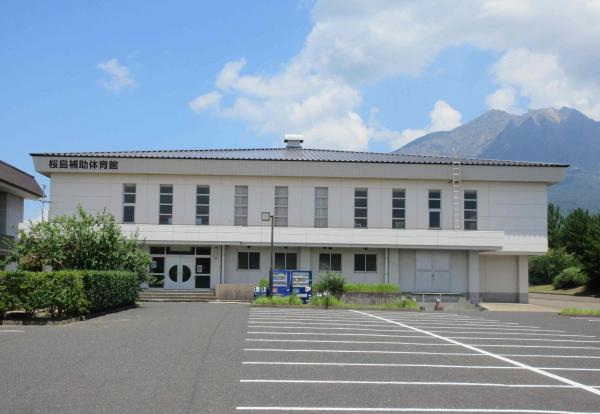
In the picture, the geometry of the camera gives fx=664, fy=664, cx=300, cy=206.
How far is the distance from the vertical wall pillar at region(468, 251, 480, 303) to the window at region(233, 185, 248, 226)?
12.7 m

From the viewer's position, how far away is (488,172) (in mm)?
37219

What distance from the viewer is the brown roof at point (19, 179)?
37375mm

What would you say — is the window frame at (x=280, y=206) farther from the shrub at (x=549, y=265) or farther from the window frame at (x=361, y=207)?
the shrub at (x=549, y=265)

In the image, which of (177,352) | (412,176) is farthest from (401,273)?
(177,352)

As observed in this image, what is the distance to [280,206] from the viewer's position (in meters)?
37.3

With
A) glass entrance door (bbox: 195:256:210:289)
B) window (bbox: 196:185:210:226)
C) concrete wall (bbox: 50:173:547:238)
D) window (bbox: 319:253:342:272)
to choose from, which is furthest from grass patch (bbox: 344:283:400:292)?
window (bbox: 196:185:210:226)

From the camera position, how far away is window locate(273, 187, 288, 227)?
37.1m

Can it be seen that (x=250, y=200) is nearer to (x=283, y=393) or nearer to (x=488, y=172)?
(x=488, y=172)

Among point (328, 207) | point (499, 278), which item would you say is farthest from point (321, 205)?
point (499, 278)

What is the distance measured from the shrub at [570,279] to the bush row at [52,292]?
47.7 metres

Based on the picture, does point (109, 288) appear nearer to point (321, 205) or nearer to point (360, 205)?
point (321, 205)

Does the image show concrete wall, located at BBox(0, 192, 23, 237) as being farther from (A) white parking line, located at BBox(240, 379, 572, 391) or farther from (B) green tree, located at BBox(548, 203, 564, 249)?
(B) green tree, located at BBox(548, 203, 564, 249)

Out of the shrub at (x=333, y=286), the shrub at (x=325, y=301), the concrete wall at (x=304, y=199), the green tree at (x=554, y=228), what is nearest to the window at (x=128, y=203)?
the concrete wall at (x=304, y=199)

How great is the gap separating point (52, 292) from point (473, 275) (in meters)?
24.9
